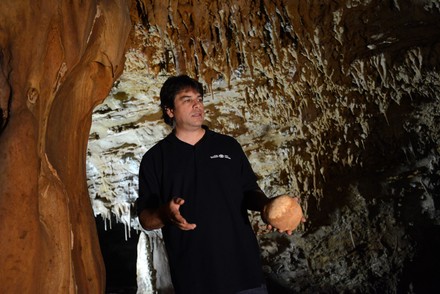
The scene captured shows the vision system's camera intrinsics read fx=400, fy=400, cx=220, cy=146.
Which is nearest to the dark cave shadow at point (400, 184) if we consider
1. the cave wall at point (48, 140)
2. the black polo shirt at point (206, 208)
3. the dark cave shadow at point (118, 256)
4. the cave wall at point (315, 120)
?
the cave wall at point (315, 120)

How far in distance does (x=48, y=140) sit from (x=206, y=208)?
2.68ft

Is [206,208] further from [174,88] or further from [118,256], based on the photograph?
[118,256]

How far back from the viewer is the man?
166cm

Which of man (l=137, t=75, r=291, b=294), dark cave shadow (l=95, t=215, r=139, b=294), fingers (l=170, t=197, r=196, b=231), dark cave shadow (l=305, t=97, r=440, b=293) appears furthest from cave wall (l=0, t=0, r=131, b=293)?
dark cave shadow (l=95, t=215, r=139, b=294)

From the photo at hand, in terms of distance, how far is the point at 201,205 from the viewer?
68.7 inches

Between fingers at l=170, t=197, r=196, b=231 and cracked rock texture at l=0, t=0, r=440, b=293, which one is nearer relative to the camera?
fingers at l=170, t=197, r=196, b=231

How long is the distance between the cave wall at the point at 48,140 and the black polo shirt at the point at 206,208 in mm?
412

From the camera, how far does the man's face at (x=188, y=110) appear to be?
1.96 m

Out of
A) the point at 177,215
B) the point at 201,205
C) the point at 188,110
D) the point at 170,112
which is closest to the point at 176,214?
the point at 177,215

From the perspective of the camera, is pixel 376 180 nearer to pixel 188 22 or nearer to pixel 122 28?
pixel 188 22

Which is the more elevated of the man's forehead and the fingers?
the man's forehead

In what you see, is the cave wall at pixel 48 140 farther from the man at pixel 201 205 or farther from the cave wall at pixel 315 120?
the cave wall at pixel 315 120

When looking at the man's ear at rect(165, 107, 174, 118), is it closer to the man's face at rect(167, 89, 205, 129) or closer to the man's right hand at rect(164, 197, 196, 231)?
the man's face at rect(167, 89, 205, 129)

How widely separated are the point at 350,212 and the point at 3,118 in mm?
4640
